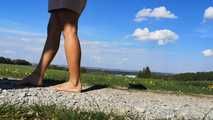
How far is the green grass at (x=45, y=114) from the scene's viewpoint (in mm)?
4629

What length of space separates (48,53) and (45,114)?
257 cm

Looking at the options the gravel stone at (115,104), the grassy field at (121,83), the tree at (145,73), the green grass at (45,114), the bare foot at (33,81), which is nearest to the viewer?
the green grass at (45,114)

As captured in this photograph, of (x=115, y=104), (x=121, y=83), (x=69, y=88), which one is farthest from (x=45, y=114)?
(x=121, y=83)

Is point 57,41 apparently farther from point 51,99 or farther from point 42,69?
point 51,99

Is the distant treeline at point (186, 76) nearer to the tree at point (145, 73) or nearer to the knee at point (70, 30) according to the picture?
the tree at point (145, 73)

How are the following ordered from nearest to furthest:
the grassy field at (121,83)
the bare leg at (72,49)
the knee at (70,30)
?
the bare leg at (72,49)
the knee at (70,30)
the grassy field at (121,83)

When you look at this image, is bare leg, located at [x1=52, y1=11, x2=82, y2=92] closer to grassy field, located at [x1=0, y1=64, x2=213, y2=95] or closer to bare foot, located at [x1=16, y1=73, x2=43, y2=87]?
bare foot, located at [x1=16, y1=73, x2=43, y2=87]

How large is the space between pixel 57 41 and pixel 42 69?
0.41 meters

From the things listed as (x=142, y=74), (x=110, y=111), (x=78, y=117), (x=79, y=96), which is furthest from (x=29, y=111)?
(x=142, y=74)

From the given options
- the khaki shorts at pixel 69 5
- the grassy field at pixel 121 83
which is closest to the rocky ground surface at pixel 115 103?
the khaki shorts at pixel 69 5

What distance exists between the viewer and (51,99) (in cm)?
566

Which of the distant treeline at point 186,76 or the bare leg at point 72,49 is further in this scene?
the distant treeline at point 186,76

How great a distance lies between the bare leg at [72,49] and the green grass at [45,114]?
1.80 metres

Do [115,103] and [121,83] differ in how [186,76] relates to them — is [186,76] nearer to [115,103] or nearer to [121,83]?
[121,83]
